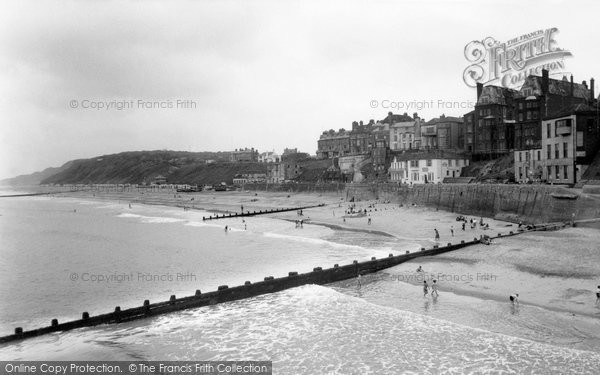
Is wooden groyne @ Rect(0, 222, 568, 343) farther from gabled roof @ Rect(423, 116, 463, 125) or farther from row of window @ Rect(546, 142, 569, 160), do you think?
gabled roof @ Rect(423, 116, 463, 125)

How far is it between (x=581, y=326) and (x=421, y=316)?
259 inches

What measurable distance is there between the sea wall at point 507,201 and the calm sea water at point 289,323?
1745 cm

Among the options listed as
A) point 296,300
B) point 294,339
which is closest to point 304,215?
point 296,300

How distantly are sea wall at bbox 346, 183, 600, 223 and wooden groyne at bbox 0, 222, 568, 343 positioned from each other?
53.8ft

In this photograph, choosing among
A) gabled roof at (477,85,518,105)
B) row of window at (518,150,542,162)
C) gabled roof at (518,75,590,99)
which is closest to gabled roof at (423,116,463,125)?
gabled roof at (477,85,518,105)

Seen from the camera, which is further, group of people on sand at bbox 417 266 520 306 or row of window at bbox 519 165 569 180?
row of window at bbox 519 165 569 180

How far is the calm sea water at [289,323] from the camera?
A: 16828 mm

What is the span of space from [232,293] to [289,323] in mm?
5197

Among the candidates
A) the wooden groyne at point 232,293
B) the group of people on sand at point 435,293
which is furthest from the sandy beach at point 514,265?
the wooden groyne at point 232,293

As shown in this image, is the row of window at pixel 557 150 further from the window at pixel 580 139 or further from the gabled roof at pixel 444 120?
the gabled roof at pixel 444 120

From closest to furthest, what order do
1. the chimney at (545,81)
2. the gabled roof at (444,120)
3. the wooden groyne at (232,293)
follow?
the wooden groyne at (232,293), the chimney at (545,81), the gabled roof at (444,120)

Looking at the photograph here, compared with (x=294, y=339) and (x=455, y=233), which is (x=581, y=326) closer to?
(x=294, y=339)

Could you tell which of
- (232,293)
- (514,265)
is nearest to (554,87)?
(514,265)

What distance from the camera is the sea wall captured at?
4338 cm
